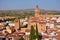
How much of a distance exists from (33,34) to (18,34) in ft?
7.45

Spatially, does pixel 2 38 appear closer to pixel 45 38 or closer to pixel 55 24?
pixel 45 38

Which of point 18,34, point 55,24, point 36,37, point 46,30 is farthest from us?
point 55,24

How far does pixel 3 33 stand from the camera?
1623 cm

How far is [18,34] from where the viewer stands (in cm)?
1530

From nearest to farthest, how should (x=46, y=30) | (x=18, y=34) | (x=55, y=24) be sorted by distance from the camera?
1. (x=18, y=34)
2. (x=46, y=30)
3. (x=55, y=24)

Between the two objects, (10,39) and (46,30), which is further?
(46,30)

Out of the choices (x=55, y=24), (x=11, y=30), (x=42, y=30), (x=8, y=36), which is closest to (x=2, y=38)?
(x=8, y=36)

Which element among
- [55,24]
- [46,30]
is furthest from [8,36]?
[55,24]

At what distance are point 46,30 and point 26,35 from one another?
249 cm

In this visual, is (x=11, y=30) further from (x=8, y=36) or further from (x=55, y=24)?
(x=55, y=24)

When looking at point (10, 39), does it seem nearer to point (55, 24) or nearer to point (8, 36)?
point (8, 36)

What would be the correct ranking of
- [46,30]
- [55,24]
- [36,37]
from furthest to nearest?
[55,24], [46,30], [36,37]

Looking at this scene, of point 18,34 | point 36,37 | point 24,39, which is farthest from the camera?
point 18,34

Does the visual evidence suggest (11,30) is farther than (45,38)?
Yes
